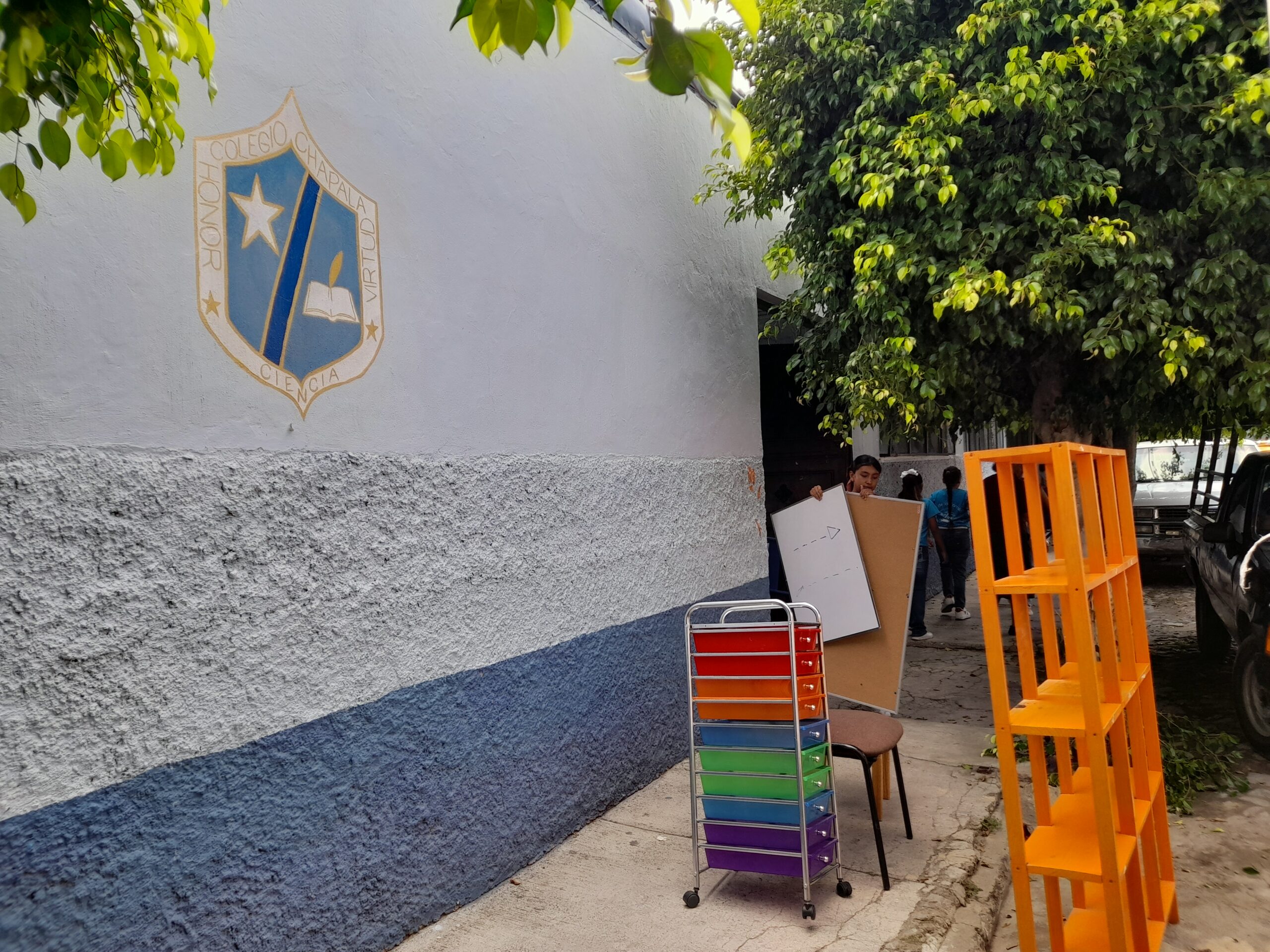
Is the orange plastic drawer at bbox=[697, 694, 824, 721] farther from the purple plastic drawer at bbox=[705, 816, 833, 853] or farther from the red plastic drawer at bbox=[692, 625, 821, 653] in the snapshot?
the purple plastic drawer at bbox=[705, 816, 833, 853]

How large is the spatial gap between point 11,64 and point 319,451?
1980 mm

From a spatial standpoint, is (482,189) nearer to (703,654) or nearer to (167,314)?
(167,314)

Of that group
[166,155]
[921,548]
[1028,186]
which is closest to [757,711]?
[166,155]

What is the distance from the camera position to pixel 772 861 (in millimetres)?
3582

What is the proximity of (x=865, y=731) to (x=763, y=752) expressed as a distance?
1.92ft

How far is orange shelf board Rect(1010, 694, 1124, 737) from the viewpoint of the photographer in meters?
2.63

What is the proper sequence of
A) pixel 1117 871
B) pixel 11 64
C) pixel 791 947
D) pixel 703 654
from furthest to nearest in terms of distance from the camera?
pixel 703 654
pixel 791 947
pixel 1117 871
pixel 11 64

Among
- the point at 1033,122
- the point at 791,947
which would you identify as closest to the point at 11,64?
the point at 791,947

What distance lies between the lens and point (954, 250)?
515cm

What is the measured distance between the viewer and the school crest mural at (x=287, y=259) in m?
2.88

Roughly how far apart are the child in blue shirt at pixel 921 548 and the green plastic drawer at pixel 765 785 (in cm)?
533

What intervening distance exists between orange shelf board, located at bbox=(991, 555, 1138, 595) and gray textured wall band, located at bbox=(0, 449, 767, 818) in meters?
2.07

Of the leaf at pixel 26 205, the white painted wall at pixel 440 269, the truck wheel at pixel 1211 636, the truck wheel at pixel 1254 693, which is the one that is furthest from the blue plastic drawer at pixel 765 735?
the truck wheel at pixel 1211 636

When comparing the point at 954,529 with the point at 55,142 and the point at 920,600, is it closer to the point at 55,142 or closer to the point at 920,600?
the point at 920,600
